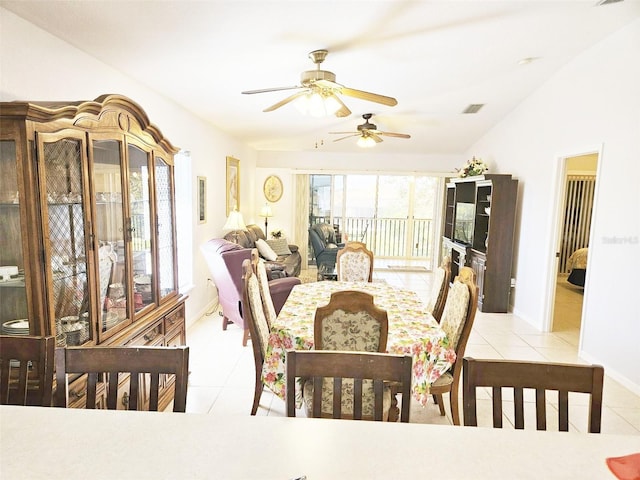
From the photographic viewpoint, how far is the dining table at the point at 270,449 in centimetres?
88

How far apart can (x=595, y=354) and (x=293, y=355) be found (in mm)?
3538

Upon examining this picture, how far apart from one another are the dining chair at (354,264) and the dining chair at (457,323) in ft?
4.52

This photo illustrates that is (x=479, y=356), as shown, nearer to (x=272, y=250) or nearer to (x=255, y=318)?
(x=255, y=318)

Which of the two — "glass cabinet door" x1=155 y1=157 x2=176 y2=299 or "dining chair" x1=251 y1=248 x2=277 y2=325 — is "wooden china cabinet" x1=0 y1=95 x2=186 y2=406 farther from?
"dining chair" x1=251 y1=248 x2=277 y2=325

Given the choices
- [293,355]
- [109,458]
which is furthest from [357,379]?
[109,458]

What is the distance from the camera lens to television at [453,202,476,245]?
5681mm

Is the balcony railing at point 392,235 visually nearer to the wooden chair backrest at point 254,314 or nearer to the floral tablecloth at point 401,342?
the floral tablecloth at point 401,342

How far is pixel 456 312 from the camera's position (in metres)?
2.31

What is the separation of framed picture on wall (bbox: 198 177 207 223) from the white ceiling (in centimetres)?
78

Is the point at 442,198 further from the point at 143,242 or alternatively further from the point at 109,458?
the point at 109,458

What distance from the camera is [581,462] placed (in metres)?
0.94

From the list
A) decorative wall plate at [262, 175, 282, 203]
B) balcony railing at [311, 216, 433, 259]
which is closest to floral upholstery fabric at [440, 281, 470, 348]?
decorative wall plate at [262, 175, 282, 203]

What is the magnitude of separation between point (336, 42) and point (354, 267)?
206 centimetres

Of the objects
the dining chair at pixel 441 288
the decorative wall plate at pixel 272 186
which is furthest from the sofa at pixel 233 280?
the decorative wall plate at pixel 272 186
